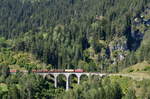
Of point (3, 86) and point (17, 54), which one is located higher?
point (17, 54)

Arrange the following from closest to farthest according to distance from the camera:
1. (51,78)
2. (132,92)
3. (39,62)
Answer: (132,92), (51,78), (39,62)

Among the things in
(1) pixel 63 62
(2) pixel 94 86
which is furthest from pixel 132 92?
(1) pixel 63 62

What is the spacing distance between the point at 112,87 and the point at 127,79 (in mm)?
27026

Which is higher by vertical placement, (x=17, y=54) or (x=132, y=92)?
(x=17, y=54)

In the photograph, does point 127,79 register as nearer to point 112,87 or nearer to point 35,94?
point 112,87

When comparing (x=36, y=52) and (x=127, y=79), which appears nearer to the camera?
(x=127, y=79)

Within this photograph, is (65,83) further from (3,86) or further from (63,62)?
(3,86)

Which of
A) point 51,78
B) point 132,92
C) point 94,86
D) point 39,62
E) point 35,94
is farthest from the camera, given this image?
point 39,62

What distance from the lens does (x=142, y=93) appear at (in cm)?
12431

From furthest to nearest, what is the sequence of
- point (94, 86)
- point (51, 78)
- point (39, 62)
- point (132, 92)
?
point (39, 62), point (51, 78), point (94, 86), point (132, 92)

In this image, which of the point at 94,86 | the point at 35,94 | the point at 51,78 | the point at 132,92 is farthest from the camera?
the point at 51,78

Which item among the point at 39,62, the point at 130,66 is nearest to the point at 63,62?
the point at 39,62

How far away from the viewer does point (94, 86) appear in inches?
5261

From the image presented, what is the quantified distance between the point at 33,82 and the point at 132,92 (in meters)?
46.2
